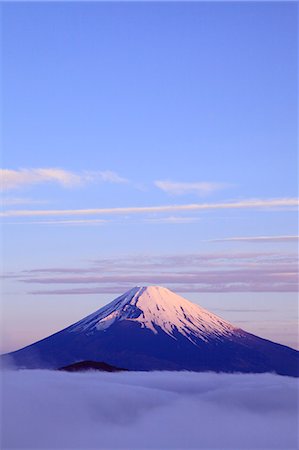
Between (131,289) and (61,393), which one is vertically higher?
(131,289)

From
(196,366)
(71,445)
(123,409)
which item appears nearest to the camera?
(71,445)

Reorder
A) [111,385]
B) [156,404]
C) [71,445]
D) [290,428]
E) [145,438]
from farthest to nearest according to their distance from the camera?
1. [111,385]
2. [156,404]
3. [290,428]
4. [145,438]
5. [71,445]

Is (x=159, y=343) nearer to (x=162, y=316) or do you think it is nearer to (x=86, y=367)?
(x=162, y=316)

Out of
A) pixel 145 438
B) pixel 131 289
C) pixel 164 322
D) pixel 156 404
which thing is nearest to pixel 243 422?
pixel 156 404

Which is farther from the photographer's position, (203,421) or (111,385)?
(111,385)

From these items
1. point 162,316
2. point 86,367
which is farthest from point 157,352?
point 86,367

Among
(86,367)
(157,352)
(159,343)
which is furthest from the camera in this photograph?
(159,343)

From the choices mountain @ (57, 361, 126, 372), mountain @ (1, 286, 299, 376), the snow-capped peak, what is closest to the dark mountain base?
mountain @ (1, 286, 299, 376)

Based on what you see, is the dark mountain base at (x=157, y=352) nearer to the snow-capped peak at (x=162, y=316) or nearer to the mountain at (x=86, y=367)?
the snow-capped peak at (x=162, y=316)

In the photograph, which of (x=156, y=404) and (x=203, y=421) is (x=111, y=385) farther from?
(x=203, y=421)
